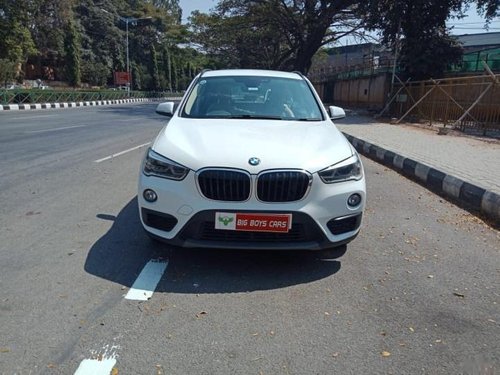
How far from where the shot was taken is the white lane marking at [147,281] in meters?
2.75

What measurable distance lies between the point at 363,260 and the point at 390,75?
2039 cm

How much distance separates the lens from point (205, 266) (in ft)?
10.5

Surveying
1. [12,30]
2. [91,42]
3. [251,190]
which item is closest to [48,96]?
[12,30]

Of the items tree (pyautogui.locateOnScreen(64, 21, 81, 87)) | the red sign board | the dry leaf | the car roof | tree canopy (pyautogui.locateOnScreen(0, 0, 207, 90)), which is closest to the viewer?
the dry leaf

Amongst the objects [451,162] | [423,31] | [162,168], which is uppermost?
[423,31]

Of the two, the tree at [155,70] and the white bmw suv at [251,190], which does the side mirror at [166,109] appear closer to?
the white bmw suv at [251,190]

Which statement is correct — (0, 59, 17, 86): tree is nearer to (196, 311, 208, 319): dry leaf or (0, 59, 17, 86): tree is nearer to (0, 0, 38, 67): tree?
(0, 0, 38, 67): tree

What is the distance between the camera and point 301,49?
30.8 metres

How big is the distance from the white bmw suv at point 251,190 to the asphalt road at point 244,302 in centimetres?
32

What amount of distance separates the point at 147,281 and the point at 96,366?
2.99ft

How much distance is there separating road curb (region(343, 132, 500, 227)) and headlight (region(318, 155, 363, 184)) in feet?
7.71

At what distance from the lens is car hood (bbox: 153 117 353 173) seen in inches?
117

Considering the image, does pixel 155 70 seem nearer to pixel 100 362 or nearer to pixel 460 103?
pixel 460 103

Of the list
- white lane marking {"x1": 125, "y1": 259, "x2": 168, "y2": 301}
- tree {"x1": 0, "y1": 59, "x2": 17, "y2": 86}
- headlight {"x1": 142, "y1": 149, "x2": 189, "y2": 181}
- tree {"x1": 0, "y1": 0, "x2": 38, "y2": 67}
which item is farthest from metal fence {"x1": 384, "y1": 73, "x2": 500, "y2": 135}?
tree {"x1": 0, "y1": 0, "x2": 38, "y2": 67}
